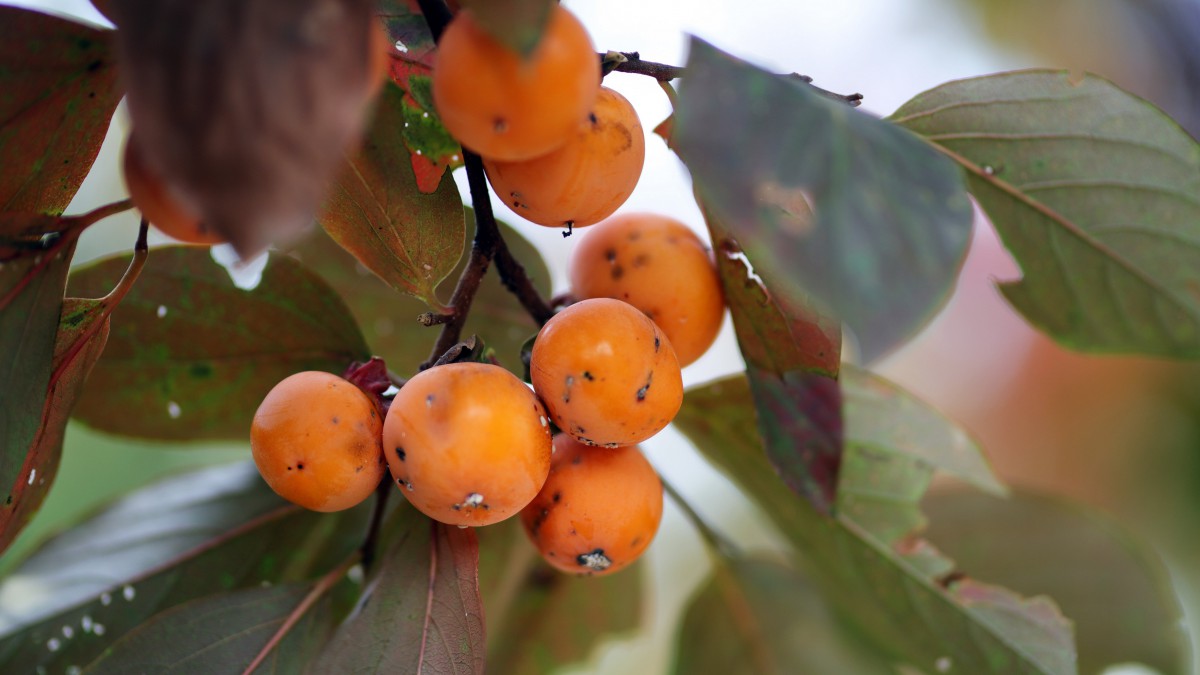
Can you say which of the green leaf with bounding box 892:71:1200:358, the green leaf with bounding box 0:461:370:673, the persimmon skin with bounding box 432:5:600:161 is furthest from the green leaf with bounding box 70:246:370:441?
the green leaf with bounding box 892:71:1200:358

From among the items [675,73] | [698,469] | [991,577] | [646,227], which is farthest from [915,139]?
[698,469]

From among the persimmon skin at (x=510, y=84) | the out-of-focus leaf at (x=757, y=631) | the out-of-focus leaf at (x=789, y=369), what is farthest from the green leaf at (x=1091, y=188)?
the out-of-focus leaf at (x=757, y=631)

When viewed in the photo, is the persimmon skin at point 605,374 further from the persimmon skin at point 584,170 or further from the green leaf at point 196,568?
the green leaf at point 196,568

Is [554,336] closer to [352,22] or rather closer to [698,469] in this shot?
[352,22]

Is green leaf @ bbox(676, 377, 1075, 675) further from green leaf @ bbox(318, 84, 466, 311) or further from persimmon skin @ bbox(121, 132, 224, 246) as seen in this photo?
persimmon skin @ bbox(121, 132, 224, 246)

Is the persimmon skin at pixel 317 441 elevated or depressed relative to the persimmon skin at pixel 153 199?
depressed

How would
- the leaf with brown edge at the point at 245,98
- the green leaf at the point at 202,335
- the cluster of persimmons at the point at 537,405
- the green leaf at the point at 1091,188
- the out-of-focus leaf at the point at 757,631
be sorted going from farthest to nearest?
1. the out-of-focus leaf at the point at 757,631
2. the green leaf at the point at 202,335
3. the green leaf at the point at 1091,188
4. the cluster of persimmons at the point at 537,405
5. the leaf with brown edge at the point at 245,98

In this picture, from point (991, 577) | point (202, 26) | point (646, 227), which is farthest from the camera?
point (991, 577)
